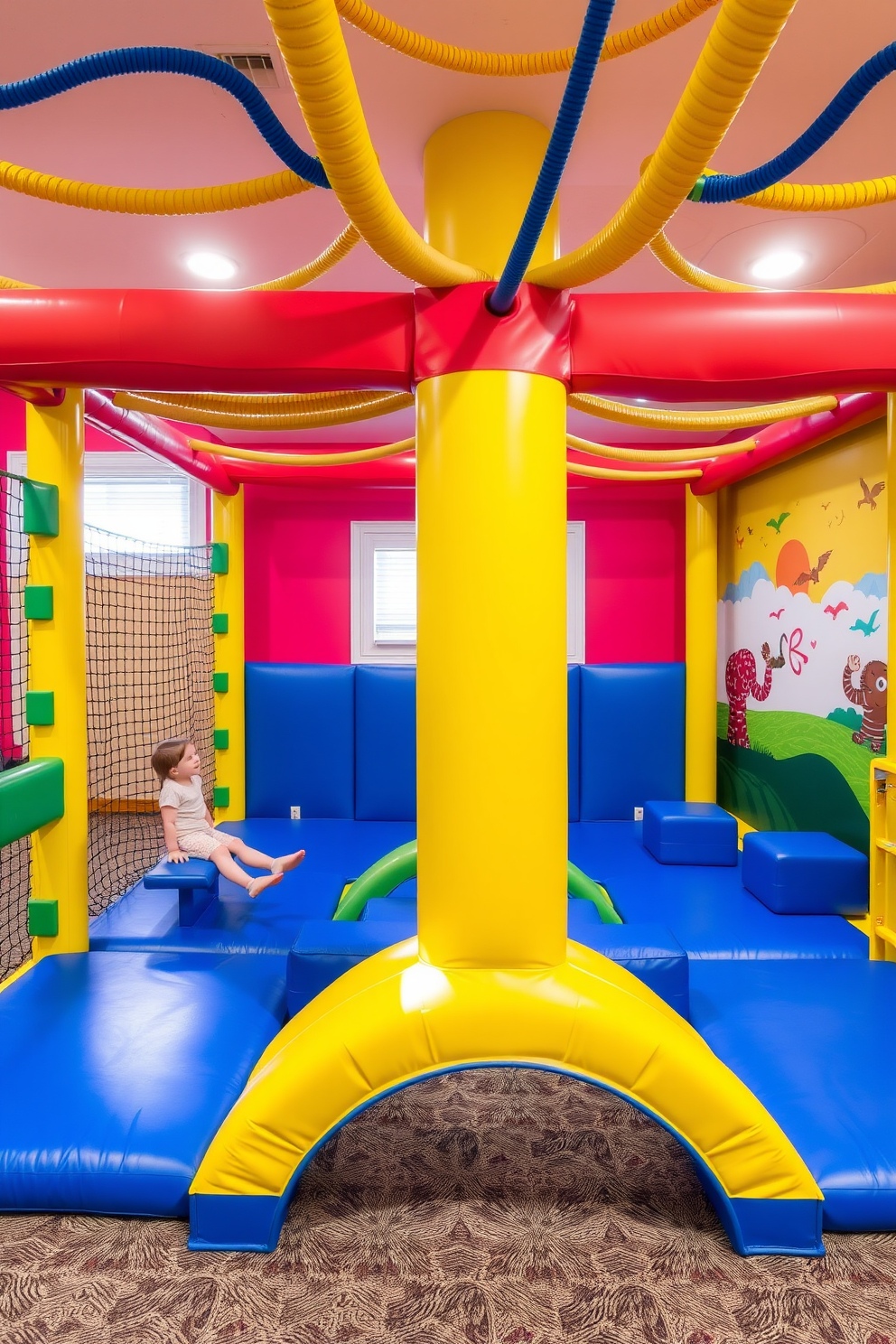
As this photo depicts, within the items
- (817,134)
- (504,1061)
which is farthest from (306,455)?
(504,1061)

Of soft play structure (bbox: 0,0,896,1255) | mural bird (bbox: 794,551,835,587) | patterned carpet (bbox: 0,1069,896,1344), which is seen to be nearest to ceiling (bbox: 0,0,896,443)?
soft play structure (bbox: 0,0,896,1255)

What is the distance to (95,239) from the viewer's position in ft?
9.03

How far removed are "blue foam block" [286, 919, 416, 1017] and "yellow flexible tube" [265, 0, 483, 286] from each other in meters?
1.86

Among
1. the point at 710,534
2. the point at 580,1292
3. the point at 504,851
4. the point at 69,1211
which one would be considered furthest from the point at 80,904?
the point at 710,534

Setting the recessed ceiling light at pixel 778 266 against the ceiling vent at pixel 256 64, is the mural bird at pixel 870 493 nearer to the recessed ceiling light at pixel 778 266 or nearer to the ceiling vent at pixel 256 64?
the recessed ceiling light at pixel 778 266

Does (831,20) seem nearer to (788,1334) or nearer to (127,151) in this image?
(127,151)

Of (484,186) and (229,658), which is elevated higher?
(484,186)

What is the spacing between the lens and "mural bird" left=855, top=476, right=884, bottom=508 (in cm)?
336

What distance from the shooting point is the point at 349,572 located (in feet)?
17.8

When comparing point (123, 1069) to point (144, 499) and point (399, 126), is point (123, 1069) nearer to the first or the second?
point (399, 126)

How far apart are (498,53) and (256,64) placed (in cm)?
58

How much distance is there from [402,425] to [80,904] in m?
3.27

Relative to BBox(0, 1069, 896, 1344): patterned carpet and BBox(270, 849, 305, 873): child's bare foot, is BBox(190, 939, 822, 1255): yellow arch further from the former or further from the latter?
BBox(270, 849, 305, 873): child's bare foot

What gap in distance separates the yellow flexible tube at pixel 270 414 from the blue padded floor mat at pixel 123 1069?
191 centimetres
